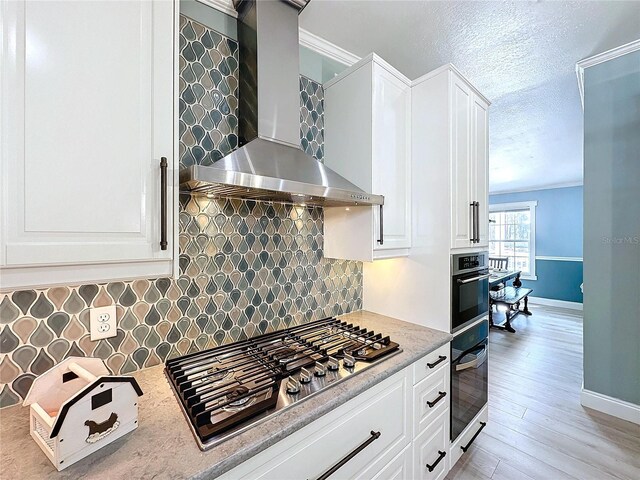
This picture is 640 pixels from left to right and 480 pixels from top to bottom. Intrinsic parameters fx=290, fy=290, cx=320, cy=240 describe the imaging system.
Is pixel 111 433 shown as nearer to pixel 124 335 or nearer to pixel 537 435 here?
pixel 124 335

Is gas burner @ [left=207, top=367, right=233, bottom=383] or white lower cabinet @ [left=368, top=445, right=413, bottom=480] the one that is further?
white lower cabinet @ [left=368, top=445, right=413, bottom=480]

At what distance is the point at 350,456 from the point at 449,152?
1628 mm

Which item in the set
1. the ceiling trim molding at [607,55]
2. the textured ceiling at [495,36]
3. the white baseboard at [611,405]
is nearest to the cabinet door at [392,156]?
the textured ceiling at [495,36]

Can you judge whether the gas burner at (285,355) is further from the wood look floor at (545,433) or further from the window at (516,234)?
the window at (516,234)

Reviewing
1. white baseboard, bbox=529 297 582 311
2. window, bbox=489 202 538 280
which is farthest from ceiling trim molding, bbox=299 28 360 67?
white baseboard, bbox=529 297 582 311

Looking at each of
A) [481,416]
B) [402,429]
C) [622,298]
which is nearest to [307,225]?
[402,429]

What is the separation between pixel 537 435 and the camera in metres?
2.21

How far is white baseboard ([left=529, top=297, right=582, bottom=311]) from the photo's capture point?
6099 millimetres

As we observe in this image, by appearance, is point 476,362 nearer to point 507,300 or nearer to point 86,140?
point 86,140

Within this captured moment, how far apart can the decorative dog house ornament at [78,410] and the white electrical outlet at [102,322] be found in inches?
8.2

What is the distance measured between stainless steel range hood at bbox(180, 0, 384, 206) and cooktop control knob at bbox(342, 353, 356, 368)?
0.74m

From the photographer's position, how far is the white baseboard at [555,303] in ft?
20.0

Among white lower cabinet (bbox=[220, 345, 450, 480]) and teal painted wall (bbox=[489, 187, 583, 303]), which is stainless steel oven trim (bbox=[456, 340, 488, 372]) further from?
teal painted wall (bbox=[489, 187, 583, 303])

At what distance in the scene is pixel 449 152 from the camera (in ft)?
5.68
